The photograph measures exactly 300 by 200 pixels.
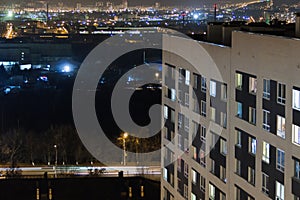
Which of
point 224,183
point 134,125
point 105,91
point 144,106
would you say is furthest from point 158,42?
point 224,183

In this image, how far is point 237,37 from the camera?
4.25 m

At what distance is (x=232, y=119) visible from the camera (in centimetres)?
441

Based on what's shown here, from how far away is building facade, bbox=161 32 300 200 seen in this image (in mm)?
3561

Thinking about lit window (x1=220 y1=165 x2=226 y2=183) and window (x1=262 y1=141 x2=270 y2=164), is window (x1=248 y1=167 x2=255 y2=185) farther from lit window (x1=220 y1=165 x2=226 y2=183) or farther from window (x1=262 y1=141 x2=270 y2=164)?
lit window (x1=220 y1=165 x2=226 y2=183)

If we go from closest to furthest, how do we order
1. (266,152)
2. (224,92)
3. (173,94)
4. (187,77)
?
(266,152) → (224,92) → (187,77) → (173,94)

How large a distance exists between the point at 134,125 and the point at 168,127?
6141 mm

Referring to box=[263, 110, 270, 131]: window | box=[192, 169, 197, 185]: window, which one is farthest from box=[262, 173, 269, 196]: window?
box=[192, 169, 197, 185]: window

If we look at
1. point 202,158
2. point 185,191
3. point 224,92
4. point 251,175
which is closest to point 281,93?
point 251,175

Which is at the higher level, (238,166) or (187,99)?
(187,99)

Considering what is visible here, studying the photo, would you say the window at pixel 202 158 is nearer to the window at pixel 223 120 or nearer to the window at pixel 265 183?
the window at pixel 223 120

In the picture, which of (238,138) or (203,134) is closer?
(238,138)

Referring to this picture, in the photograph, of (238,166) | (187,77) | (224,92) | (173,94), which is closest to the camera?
(238,166)

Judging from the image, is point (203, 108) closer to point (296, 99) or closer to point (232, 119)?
point (232, 119)

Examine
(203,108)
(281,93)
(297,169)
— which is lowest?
(297,169)
